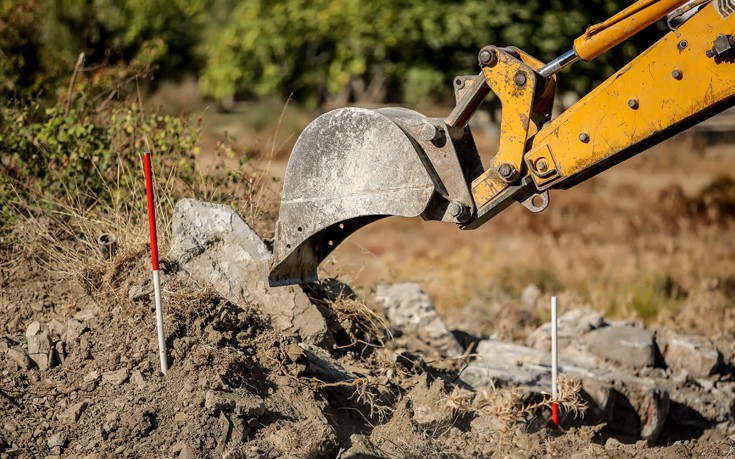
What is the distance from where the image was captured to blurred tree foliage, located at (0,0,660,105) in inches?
656

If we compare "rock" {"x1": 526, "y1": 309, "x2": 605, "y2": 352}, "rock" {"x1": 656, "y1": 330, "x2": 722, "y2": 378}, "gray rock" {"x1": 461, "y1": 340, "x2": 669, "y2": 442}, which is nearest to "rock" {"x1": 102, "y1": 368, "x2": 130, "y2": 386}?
"gray rock" {"x1": 461, "y1": 340, "x2": 669, "y2": 442}

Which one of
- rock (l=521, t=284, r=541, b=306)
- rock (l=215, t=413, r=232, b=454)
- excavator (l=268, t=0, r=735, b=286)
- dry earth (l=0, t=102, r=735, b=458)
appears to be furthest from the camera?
rock (l=521, t=284, r=541, b=306)

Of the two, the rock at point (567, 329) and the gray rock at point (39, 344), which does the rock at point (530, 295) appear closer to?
the rock at point (567, 329)

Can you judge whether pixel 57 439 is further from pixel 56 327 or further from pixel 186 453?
pixel 56 327

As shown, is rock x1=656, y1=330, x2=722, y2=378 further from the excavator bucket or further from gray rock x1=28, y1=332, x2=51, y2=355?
gray rock x1=28, y1=332, x2=51, y2=355

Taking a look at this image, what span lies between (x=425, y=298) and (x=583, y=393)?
182 centimetres

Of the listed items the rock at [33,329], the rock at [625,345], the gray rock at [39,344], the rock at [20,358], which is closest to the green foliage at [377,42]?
the rock at [625,345]

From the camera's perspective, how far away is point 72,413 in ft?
16.9

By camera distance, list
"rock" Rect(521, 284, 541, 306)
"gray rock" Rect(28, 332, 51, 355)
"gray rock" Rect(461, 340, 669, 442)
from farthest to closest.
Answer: "rock" Rect(521, 284, 541, 306)
"gray rock" Rect(461, 340, 669, 442)
"gray rock" Rect(28, 332, 51, 355)

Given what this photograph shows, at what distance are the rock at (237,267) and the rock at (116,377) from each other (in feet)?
3.16

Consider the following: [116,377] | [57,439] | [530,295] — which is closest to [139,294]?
[116,377]

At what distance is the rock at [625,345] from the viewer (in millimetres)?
7695

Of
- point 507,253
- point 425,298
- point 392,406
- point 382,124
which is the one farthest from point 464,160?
point 507,253

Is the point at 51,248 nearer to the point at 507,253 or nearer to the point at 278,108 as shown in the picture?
the point at 507,253
